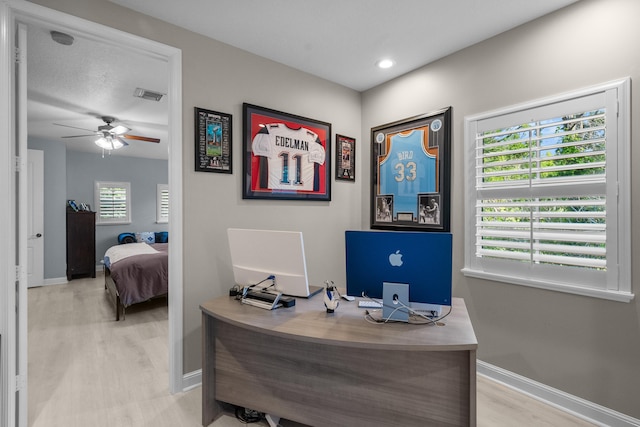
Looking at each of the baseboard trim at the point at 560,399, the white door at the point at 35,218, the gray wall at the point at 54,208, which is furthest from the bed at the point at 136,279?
the baseboard trim at the point at 560,399

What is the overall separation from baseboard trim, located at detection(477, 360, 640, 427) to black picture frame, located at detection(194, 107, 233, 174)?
2.72 meters

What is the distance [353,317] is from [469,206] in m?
1.58

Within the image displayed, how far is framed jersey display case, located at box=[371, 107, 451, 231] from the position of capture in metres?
2.83

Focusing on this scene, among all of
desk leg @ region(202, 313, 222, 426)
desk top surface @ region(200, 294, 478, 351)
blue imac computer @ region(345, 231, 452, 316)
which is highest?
blue imac computer @ region(345, 231, 452, 316)

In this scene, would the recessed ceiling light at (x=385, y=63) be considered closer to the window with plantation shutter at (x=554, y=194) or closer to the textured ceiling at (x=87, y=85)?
the window with plantation shutter at (x=554, y=194)

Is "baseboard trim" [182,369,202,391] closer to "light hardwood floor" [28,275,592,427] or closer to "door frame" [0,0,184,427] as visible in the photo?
"light hardwood floor" [28,275,592,427]

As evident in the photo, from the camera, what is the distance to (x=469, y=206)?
2.64m

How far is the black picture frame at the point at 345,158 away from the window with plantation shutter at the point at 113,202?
6157 millimetres

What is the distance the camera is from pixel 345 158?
3.51 meters

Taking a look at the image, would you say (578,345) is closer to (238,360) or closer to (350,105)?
(238,360)

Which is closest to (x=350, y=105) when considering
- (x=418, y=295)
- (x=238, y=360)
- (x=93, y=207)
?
(x=418, y=295)

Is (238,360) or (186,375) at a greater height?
(238,360)

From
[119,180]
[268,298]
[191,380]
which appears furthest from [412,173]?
[119,180]

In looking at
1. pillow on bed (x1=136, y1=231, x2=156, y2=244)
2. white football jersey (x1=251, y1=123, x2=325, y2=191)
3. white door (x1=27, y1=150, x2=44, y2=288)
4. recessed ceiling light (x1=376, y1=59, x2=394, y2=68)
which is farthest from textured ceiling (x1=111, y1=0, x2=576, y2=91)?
pillow on bed (x1=136, y1=231, x2=156, y2=244)
